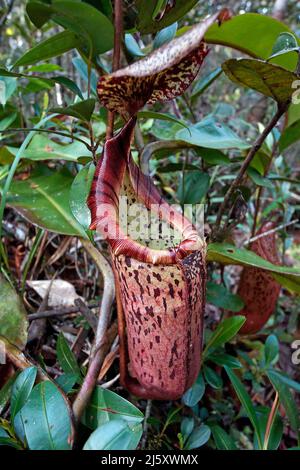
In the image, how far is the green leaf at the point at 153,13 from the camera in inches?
26.7

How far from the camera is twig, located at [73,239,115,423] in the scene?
70 cm

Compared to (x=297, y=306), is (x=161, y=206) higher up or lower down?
higher up

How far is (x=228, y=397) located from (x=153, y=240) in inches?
25.1

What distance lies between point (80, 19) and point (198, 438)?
0.91 meters

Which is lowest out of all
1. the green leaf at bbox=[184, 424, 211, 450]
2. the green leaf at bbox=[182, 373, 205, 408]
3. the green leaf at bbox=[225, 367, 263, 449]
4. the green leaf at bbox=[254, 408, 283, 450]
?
the green leaf at bbox=[184, 424, 211, 450]

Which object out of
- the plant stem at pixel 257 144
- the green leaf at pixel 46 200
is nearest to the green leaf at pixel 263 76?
the plant stem at pixel 257 144

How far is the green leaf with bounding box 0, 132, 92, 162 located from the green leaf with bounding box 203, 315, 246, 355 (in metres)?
0.55

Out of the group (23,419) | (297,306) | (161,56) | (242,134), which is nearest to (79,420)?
(23,419)

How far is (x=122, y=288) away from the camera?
733mm

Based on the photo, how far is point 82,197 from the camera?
0.76 meters

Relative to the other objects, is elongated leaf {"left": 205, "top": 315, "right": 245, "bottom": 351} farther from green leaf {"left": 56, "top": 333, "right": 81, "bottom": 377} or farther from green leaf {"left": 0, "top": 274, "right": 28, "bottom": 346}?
green leaf {"left": 0, "top": 274, "right": 28, "bottom": 346}

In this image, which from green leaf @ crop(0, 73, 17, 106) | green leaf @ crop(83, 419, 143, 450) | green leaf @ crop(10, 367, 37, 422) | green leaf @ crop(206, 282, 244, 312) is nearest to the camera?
green leaf @ crop(83, 419, 143, 450)

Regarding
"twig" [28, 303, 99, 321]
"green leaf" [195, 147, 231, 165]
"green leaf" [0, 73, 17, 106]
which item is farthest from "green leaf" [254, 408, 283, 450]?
"green leaf" [0, 73, 17, 106]

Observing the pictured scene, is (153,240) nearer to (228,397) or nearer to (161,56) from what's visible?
(161,56)
